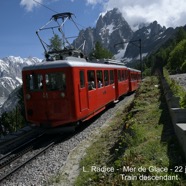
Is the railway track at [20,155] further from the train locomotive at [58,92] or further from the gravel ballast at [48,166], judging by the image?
the train locomotive at [58,92]

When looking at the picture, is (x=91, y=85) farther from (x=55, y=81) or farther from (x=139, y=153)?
(x=139, y=153)

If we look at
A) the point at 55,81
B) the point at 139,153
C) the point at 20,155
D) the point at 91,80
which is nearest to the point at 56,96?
the point at 55,81

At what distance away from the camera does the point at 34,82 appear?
14422mm

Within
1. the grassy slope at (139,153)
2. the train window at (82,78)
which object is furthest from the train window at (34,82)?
the grassy slope at (139,153)

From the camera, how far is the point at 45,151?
11844mm

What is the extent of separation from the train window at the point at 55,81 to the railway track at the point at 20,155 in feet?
6.73

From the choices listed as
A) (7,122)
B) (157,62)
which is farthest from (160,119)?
(157,62)

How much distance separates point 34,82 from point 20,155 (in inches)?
151

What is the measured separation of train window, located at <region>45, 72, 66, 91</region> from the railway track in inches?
80.7

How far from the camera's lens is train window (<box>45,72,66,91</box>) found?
13.8m

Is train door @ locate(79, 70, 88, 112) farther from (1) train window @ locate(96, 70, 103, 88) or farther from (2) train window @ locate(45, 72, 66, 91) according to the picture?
(1) train window @ locate(96, 70, 103, 88)

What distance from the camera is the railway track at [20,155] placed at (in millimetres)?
10188

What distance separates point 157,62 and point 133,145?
119 m

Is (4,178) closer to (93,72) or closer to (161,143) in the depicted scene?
(161,143)
